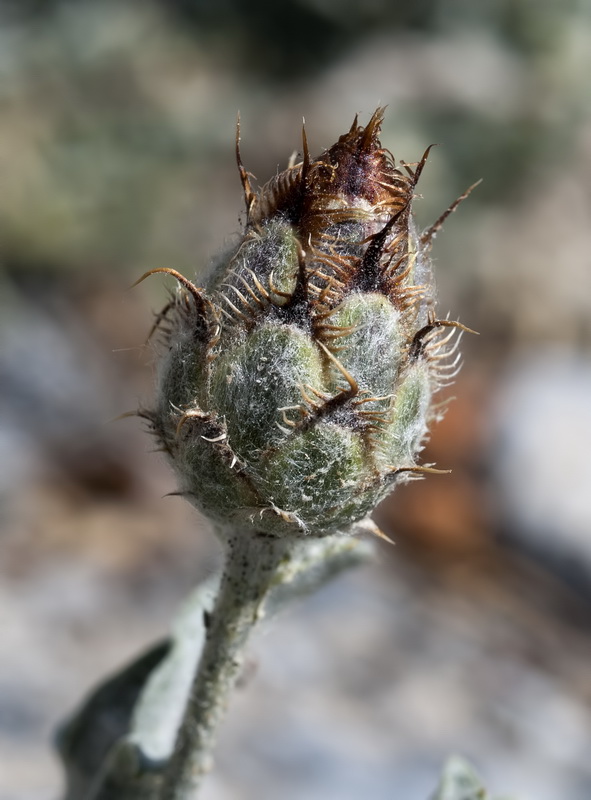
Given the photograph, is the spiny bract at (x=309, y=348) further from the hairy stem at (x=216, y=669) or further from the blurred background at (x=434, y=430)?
the blurred background at (x=434, y=430)

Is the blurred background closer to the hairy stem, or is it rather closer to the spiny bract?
the hairy stem

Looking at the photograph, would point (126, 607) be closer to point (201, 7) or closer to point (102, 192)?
point (102, 192)

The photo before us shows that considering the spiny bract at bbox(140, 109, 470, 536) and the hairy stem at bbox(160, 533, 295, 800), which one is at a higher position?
the spiny bract at bbox(140, 109, 470, 536)

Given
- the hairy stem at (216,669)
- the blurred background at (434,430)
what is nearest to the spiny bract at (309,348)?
the hairy stem at (216,669)

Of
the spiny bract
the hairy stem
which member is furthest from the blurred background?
the spiny bract

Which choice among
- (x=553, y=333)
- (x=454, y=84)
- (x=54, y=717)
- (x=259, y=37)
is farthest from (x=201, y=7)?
(x=54, y=717)

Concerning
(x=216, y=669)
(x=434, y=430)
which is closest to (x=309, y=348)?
(x=216, y=669)
